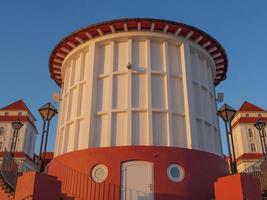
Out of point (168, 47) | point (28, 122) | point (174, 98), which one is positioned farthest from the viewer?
point (28, 122)

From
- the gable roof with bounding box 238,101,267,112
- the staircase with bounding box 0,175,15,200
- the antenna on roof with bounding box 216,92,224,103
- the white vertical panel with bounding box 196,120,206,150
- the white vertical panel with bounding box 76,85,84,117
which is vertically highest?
the gable roof with bounding box 238,101,267,112

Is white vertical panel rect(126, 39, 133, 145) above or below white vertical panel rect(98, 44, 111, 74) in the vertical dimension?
below

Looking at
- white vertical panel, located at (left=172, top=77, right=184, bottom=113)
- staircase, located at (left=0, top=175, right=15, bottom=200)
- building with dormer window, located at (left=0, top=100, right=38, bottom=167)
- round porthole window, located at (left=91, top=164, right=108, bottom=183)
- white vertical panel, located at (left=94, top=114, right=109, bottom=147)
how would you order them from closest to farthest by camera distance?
staircase, located at (left=0, top=175, right=15, bottom=200) < round porthole window, located at (left=91, top=164, right=108, bottom=183) < white vertical panel, located at (left=94, top=114, right=109, bottom=147) < white vertical panel, located at (left=172, top=77, right=184, bottom=113) < building with dormer window, located at (left=0, top=100, right=38, bottom=167)

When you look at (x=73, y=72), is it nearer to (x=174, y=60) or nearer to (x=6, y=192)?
(x=174, y=60)

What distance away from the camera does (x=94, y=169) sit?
15250 mm

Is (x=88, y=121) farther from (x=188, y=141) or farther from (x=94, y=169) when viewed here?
(x=188, y=141)

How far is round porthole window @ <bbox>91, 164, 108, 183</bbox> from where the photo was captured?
15.0 meters

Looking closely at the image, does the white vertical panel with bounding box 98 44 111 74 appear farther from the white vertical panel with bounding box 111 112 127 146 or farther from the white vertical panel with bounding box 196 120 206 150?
the white vertical panel with bounding box 196 120 206 150

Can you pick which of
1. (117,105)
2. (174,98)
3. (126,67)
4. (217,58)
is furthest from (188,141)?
(217,58)

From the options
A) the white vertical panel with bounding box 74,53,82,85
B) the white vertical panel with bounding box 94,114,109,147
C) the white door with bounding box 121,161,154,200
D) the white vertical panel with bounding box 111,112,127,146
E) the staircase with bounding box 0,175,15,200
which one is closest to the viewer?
the staircase with bounding box 0,175,15,200

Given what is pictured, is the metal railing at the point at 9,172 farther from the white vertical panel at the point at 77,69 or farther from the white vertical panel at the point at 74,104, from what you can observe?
the white vertical panel at the point at 77,69

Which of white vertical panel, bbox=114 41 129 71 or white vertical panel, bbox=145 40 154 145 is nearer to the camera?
white vertical panel, bbox=145 40 154 145

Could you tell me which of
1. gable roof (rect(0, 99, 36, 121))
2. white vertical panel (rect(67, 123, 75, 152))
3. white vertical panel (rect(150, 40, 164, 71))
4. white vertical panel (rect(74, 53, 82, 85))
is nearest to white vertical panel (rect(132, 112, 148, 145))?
white vertical panel (rect(150, 40, 164, 71))

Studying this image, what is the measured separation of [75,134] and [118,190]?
4.50 m
